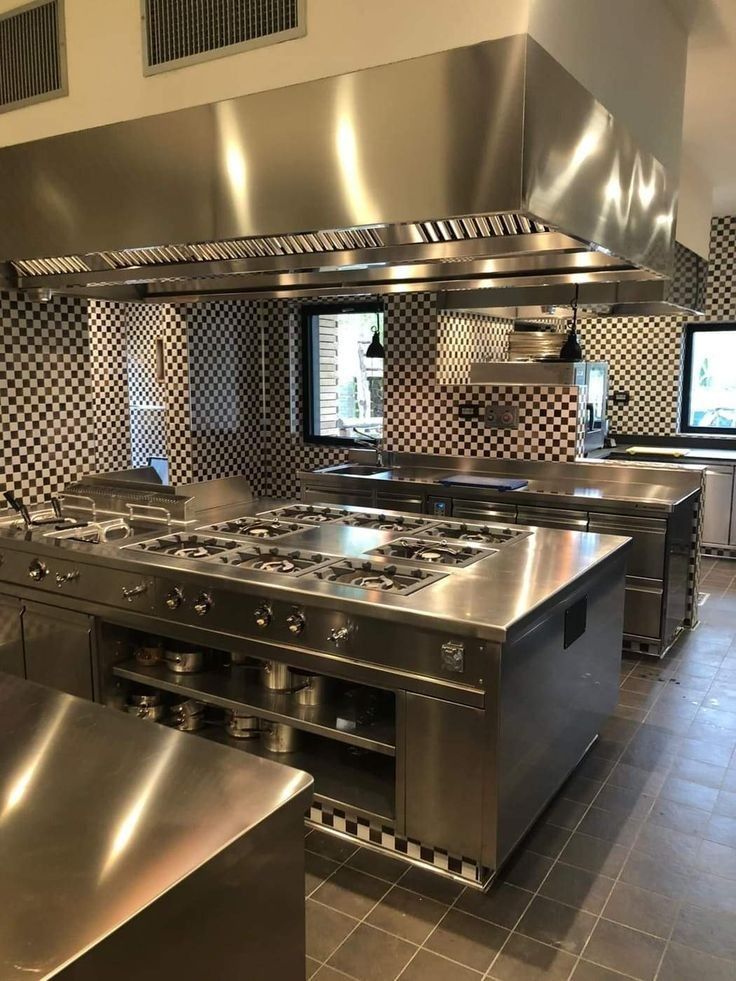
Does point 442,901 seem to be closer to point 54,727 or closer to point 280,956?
point 280,956

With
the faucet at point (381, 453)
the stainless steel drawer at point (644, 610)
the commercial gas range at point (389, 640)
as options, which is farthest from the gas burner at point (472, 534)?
the faucet at point (381, 453)

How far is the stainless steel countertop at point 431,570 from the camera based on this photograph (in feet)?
7.11

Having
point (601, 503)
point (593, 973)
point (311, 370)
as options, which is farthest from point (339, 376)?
point (593, 973)

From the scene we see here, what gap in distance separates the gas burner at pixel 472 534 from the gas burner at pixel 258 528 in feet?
1.85

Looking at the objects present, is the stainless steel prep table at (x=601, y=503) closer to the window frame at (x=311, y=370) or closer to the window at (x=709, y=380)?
the window frame at (x=311, y=370)

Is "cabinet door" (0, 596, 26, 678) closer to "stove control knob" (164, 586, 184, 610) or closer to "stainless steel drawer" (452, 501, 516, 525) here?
"stove control knob" (164, 586, 184, 610)

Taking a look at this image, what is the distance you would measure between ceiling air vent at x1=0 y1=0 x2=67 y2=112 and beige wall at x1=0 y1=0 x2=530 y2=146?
3cm

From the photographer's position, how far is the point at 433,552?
9.37 ft

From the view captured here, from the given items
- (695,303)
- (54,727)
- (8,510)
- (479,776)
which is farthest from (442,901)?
(695,303)

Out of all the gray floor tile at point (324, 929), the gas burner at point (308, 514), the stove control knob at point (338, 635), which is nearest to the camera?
the gray floor tile at point (324, 929)

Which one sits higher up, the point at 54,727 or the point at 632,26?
the point at 632,26

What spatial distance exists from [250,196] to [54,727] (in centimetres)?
149

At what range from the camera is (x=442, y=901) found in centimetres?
228

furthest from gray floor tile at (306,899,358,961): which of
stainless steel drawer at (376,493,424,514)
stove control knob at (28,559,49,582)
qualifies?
stainless steel drawer at (376,493,424,514)
